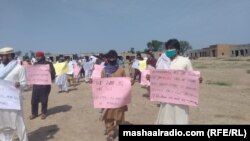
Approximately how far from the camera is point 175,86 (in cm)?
599

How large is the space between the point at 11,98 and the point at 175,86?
9.21 feet

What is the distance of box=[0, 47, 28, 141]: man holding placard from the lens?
677 cm

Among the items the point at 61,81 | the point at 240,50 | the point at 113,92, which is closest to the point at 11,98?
the point at 113,92

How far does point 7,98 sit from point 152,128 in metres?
2.97

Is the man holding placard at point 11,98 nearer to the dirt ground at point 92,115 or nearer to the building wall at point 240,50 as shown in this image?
the dirt ground at point 92,115

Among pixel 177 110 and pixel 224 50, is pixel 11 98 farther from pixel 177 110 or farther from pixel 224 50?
pixel 224 50

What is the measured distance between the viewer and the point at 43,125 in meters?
9.71

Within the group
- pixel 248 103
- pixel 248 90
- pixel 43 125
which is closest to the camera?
pixel 43 125

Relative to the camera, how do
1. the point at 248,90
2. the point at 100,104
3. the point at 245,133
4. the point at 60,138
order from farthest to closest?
the point at 248,90
the point at 60,138
the point at 100,104
the point at 245,133

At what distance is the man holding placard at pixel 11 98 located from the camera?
677 cm

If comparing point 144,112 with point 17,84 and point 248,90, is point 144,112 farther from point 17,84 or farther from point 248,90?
point 248,90

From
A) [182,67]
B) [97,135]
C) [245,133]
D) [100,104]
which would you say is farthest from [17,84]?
[245,133]

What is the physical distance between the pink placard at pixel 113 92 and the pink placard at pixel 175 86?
0.97 metres

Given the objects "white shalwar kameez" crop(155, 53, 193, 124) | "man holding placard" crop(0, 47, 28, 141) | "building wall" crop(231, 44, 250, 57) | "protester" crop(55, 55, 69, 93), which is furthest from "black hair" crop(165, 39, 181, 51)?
"building wall" crop(231, 44, 250, 57)
